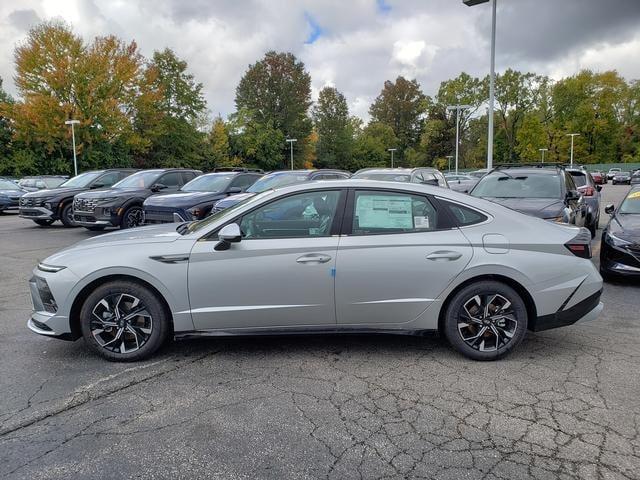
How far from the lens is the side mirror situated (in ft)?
12.5

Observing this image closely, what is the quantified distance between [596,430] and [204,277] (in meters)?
2.95

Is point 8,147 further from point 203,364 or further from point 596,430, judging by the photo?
point 596,430

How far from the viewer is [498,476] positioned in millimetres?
2514

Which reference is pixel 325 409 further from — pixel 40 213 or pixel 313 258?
pixel 40 213

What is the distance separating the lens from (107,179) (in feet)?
49.5

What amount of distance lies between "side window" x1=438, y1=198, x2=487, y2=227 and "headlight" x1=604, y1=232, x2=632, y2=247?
3677 millimetres

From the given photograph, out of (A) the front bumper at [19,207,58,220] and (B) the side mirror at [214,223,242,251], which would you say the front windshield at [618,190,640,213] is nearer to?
(B) the side mirror at [214,223,242,251]

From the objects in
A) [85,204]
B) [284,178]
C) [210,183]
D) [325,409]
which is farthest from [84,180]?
[325,409]

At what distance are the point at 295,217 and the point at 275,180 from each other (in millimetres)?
8045

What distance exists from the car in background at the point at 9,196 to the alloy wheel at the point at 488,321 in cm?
2041

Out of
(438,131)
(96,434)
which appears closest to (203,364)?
(96,434)

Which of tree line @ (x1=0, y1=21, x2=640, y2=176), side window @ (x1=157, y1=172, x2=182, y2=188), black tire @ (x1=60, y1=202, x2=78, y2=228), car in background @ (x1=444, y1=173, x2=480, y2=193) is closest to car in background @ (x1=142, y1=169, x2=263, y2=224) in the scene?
side window @ (x1=157, y1=172, x2=182, y2=188)

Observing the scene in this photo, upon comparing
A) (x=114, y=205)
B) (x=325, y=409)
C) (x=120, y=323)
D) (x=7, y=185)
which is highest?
(x=7, y=185)

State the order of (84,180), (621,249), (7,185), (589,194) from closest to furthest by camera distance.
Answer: (621,249) < (589,194) < (84,180) < (7,185)
